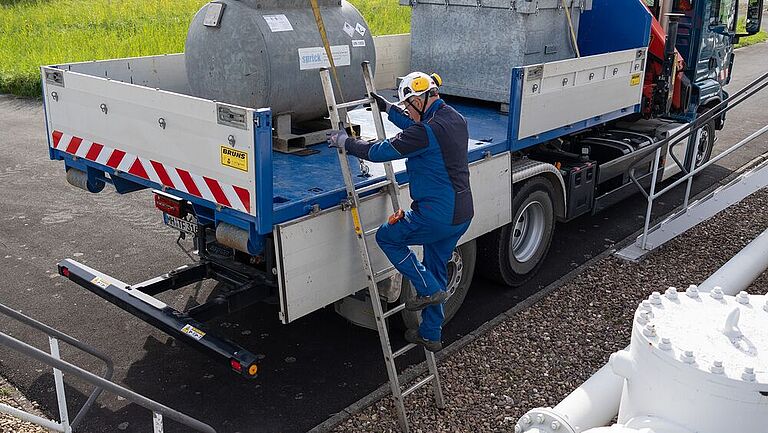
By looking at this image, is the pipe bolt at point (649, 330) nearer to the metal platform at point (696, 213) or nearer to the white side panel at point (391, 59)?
the metal platform at point (696, 213)

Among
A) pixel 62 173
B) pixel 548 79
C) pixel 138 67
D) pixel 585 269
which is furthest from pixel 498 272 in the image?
pixel 62 173

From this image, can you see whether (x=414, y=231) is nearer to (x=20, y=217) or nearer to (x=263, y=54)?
(x=263, y=54)

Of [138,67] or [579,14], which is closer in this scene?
[138,67]

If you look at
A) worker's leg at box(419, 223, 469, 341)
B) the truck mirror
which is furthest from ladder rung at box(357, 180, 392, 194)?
the truck mirror

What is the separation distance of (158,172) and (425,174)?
1.72m

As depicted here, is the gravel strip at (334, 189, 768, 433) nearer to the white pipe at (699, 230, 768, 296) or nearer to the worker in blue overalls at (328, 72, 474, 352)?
the worker in blue overalls at (328, 72, 474, 352)

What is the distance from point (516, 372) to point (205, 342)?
2.17 meters

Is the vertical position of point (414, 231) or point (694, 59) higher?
point (694, 59)

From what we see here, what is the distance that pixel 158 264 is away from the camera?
6.70 m

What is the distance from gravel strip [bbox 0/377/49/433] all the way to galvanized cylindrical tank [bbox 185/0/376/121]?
2375 mm

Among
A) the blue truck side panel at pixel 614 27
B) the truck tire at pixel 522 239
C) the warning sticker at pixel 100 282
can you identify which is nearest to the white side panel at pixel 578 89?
the blue truck side panel at pixel 614 27

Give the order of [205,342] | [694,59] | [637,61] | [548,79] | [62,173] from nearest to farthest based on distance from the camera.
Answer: [205,342]
[548,79]
[637,61]
[694,59]
[62,173]

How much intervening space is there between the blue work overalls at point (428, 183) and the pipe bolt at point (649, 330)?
2.29 m

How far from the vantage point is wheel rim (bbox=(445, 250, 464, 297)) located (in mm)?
5539
